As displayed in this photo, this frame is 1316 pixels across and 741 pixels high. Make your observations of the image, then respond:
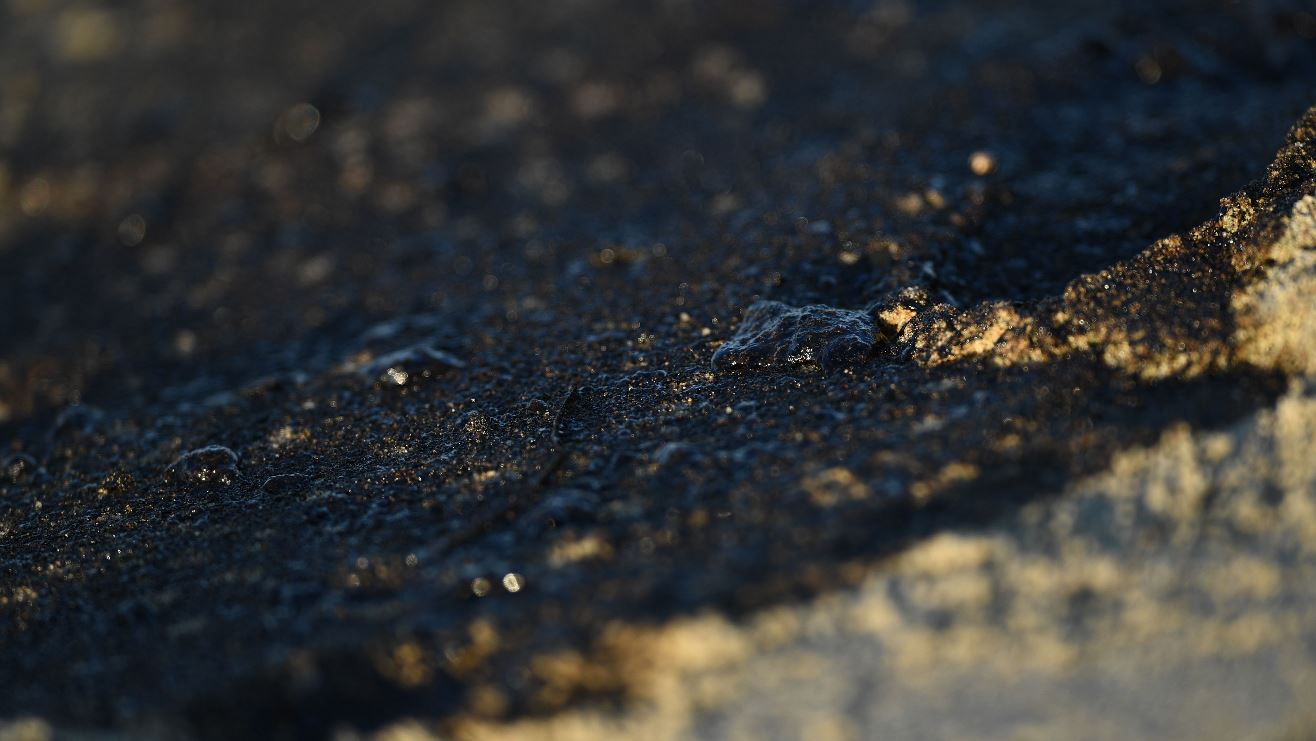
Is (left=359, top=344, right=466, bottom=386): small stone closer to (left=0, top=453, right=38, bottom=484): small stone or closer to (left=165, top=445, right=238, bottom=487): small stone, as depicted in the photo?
(left=165, top=445, right=238, bottom=487): small stone

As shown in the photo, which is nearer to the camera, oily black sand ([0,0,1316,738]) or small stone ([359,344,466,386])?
oily black sand ([0,0,1316,738])

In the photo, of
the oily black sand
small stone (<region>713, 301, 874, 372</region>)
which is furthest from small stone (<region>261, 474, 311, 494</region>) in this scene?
small stone (<region>713, 301, 874, 372</region>)

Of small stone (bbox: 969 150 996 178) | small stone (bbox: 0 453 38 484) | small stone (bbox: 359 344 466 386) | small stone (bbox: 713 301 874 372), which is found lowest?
small stone (bbox: 0 453 38 484)

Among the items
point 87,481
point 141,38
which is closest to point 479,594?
point 87,481

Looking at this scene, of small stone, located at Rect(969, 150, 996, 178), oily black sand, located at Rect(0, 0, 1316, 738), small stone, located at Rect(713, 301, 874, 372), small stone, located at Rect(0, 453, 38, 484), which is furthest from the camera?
small stone, located at Rect(969, 150, 996, 178)

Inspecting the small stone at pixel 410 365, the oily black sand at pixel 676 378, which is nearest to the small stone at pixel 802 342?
the oily black sand at pixel 676 378

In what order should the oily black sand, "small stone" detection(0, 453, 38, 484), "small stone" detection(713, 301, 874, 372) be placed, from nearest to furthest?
the oily black sand < "small stone" detection(713, 301, 874, 372) < "small stone" detection(0, 453, 38, 484)

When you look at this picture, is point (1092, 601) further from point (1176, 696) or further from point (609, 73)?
point (609, 73)

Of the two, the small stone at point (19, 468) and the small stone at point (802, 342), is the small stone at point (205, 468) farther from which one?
the small stone at point (802, 342)
